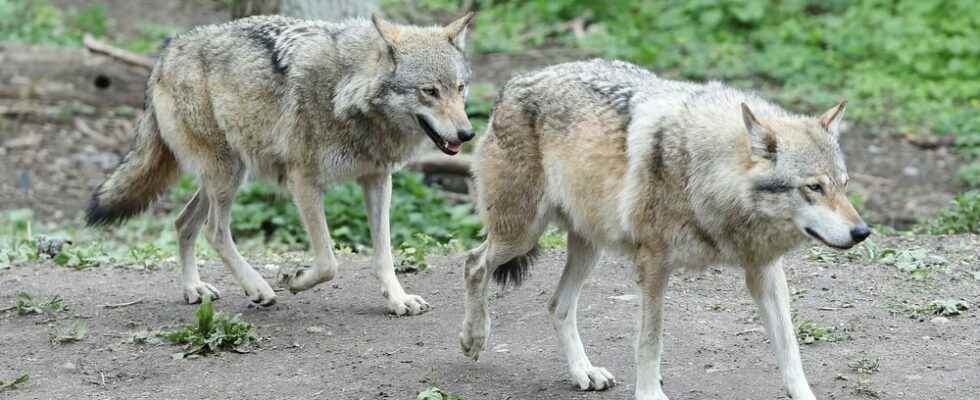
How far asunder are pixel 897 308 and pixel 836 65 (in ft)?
25.0

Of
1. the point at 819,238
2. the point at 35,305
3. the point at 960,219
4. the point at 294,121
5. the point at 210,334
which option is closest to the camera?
the point at 819,238

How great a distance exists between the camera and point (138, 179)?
7.30m

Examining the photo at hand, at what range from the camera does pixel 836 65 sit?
1359 cm

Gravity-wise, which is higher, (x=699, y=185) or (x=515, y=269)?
(x=699, y=185)

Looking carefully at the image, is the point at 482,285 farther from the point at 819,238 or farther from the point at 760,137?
the point at 819,238

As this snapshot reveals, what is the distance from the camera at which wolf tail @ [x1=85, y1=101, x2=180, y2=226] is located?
23.9ft

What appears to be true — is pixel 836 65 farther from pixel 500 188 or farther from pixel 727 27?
pixel 500 188

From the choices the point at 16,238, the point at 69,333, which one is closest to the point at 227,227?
the point at 69,333

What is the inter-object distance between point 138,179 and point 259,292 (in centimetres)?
107

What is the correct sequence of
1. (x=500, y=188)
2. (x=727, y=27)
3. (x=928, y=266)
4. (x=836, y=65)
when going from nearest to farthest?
(x=500, y=188)
(x=928, y=266)
(x=836, y=65)
(x=727, y=27)

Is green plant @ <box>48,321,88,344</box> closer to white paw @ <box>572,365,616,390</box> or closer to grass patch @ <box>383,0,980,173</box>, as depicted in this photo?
white paw @ <box>572,365,616,390</box>

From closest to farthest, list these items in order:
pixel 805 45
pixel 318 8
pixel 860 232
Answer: pixel 860 232
pixel 318 8
pixel 805 45

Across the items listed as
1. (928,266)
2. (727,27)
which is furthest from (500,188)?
(727,27)

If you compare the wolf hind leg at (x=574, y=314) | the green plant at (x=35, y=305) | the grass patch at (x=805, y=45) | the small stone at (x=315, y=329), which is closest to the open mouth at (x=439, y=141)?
the wolf hind leg at (x=574, y=314)
